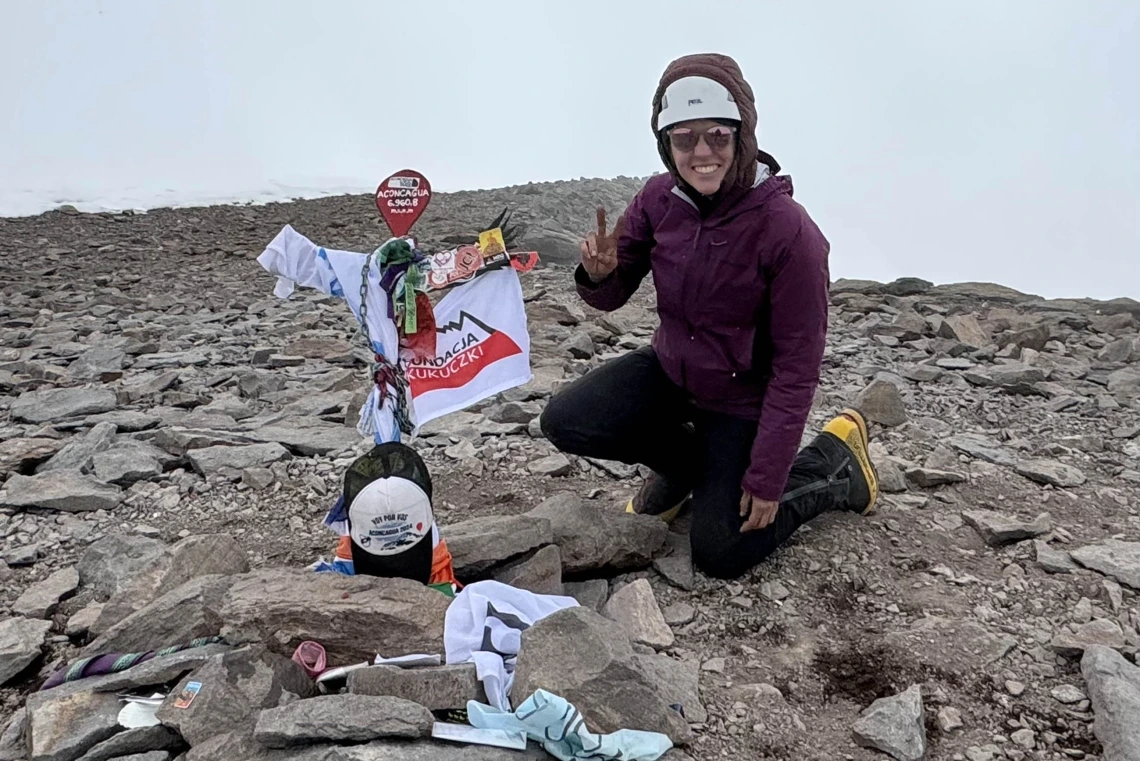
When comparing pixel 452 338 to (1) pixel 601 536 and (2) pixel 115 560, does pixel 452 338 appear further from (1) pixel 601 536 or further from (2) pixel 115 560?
(2) pixel 115 560

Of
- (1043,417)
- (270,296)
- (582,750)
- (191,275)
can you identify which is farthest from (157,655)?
(191,275)

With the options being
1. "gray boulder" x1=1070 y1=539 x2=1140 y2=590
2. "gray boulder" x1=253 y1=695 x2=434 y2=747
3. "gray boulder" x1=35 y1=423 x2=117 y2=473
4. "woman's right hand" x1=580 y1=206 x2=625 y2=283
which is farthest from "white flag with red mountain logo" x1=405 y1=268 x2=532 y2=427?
"gray boulder" x1=35 y1=423 x2=117 y2=473

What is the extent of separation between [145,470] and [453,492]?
5.84 ft

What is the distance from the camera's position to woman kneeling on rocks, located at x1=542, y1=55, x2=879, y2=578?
11.4 feet

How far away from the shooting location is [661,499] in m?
4.37

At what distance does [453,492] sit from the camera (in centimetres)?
482

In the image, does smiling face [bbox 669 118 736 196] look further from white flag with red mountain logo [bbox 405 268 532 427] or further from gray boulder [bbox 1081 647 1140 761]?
gray boulder [bbox 1081 647 1140 761]

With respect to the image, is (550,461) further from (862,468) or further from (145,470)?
(145,470)

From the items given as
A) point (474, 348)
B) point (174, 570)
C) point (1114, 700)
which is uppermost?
point (474, 348)

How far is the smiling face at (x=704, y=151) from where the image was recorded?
133 inches

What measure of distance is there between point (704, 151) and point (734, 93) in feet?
0.79

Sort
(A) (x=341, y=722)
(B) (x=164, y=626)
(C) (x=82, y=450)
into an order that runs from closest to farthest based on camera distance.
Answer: (A) (x=341, y=722), (B) (x=164, y=626), (C) (x=82, y=450)

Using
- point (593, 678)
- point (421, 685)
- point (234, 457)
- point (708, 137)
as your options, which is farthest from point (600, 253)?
point (234, 457)

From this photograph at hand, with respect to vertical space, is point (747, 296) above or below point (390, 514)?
above
